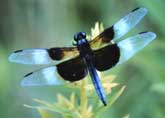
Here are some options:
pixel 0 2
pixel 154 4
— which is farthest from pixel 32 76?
pixel 0 2

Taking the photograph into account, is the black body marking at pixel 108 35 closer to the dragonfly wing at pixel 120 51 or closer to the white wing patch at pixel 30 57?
the dragonfly wing at pixel 120 51

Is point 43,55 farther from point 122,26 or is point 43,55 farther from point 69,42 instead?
point 69,42

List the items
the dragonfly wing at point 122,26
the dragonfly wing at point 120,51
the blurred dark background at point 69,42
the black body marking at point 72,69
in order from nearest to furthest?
1. the black body marking at point 72,69
2. the dragonfly wing at point 120,51
3. the dragonfly wing at point 122,26
4. the blurred dark background at point 69,42

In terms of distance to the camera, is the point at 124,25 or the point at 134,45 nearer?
the point at 134,45

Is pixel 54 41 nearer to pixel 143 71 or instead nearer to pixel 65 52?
pixel 143 71

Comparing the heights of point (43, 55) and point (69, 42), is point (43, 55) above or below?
above

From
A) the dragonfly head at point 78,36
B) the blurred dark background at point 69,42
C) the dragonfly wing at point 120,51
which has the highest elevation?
the dragonfly head at point 78,36

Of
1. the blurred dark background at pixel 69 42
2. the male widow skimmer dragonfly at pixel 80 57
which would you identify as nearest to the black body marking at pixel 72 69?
the male widow skimmer dragonfly at pixel 80 57

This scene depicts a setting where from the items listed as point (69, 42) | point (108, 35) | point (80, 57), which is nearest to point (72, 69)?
point (80, 57)
